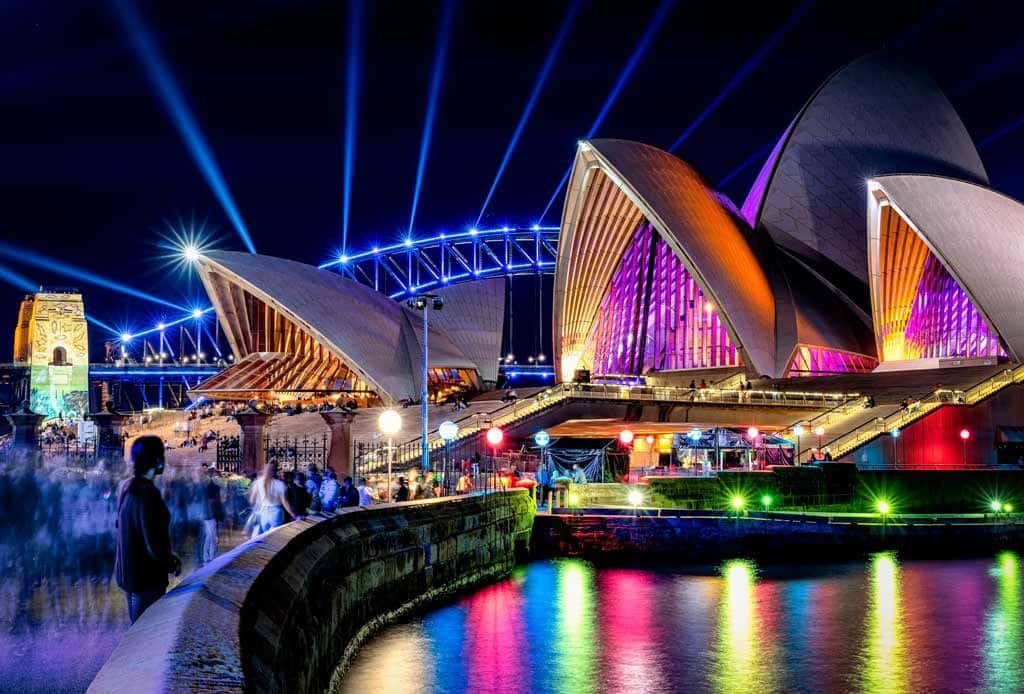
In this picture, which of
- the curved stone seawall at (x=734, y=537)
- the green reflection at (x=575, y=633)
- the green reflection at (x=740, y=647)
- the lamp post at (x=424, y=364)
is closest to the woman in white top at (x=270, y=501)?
the green reflection at (x=575, y=633)

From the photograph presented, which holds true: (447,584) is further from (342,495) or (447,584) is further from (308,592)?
(308,592)

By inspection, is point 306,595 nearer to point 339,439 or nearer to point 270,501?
point 270,501

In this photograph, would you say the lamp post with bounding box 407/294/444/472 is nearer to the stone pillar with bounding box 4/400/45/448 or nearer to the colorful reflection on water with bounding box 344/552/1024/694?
the colorful reflection on water with bounding box 344/552/1024/694

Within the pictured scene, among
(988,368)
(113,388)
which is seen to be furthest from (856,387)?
(113,388)

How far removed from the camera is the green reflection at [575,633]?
1179cm

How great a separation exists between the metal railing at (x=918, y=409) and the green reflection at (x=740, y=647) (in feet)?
54.6

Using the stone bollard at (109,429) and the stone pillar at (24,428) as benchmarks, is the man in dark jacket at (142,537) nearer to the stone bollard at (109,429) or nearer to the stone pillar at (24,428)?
the stone pillar at (24,428)

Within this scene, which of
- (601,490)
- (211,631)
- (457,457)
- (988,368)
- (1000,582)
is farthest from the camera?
(988,368)

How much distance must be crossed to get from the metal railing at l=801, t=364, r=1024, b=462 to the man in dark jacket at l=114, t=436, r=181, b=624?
102 ft

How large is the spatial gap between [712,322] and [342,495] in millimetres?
40999

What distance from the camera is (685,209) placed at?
54031 millimetres

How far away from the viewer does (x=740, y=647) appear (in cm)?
1388

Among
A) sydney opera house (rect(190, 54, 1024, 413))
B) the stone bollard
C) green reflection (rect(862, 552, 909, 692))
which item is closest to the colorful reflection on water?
green reflection (rect(862, 552, 909, 692))

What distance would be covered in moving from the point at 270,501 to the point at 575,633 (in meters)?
4.59
